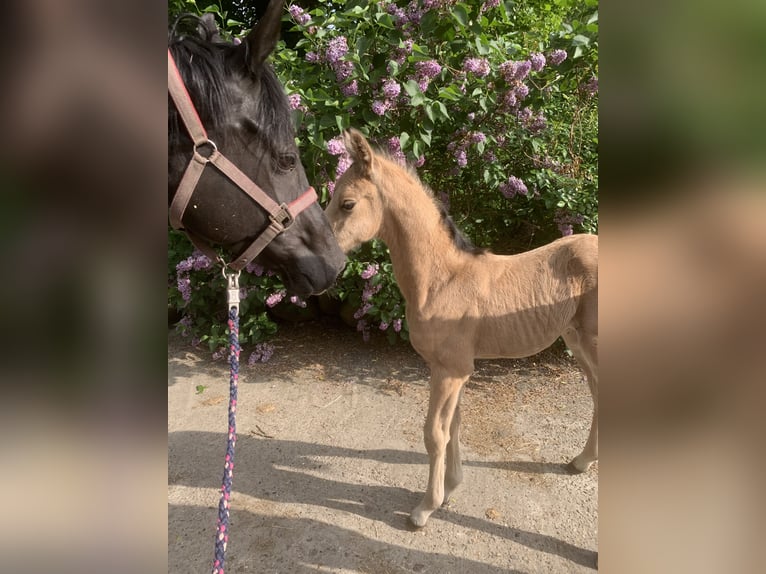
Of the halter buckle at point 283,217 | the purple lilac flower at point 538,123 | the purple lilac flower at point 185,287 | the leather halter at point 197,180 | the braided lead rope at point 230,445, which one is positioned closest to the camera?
the braided lead rope at point 230,445

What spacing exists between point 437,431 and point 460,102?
2.40 m

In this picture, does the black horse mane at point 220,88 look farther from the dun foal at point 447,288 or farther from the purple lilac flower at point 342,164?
the purple lilac flower at point 342,164

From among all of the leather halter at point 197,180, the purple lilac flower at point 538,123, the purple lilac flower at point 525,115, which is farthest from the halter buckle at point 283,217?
the purple lilac flower at point 538,123

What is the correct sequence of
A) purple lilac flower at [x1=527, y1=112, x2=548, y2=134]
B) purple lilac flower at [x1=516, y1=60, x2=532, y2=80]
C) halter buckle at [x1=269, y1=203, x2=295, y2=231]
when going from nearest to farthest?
halter buckle at [x1=269, y1=203, x2=295, y2=231], purple lilac flower at [x1=516, y1=60, x2=532, y2=80], purple lilac flower at [x1=527, y1=112, x2=548, y2=134]

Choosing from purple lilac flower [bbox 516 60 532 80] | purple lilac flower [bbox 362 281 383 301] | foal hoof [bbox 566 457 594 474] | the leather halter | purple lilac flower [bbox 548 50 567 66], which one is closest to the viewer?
the leather halter

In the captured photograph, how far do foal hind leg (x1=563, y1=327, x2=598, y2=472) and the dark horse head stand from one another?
1563 millimetres

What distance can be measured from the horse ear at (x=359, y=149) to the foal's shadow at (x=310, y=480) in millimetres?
1738

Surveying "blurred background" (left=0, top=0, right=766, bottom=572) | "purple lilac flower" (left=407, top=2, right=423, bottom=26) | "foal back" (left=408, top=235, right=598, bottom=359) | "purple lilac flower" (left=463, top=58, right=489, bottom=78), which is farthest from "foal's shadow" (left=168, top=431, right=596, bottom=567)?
"purple lilac flower" (left=407, top=2, right=423, bottom=26)

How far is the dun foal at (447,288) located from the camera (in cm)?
216

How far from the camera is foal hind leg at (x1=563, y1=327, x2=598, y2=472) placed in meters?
2.30

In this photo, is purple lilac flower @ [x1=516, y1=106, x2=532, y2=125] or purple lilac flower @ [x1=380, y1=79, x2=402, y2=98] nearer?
purple lilac flower @ [x1=380, y1=79, x2=402, y2=98]

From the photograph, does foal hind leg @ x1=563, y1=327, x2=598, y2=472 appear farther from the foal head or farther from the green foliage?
the green foliage

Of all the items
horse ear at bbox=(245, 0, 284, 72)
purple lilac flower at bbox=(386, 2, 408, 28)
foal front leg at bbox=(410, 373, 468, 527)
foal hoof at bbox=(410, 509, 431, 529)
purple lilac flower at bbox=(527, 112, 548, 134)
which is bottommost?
foal hoof at bbox=(410, 509, 431, 529)
